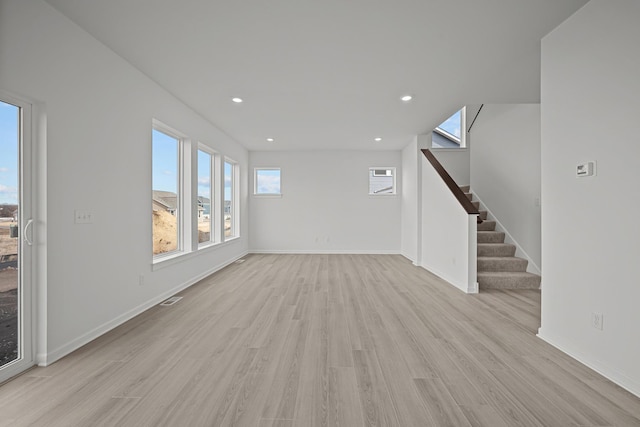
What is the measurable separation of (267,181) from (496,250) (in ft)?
17.4

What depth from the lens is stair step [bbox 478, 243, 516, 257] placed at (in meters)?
4.80

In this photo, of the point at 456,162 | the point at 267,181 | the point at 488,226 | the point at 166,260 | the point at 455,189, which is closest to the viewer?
the point at 166,260

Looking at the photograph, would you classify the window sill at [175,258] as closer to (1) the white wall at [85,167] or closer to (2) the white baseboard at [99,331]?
(1) the white wall at [85,167]

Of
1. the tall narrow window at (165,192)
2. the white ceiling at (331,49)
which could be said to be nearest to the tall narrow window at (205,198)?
the tall narrow window at (165,192)

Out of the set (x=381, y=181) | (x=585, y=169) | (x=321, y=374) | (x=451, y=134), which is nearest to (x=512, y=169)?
(x=451, y=134)

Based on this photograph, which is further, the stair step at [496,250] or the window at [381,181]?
the window at [381,181]

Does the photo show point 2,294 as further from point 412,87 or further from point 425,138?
point 425,138

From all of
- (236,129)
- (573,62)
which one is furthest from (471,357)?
(236,129)

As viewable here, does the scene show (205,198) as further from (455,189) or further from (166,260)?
(455,189)

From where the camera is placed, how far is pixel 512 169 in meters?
4.97

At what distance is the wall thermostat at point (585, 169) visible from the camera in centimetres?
208

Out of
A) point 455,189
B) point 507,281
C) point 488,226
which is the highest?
point 455,189

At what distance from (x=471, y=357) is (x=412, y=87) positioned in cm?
293

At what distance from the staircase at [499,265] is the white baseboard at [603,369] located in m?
1.82
